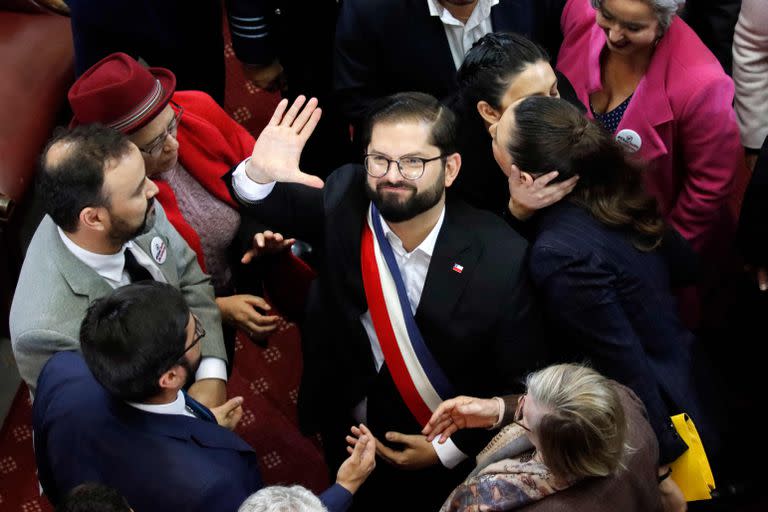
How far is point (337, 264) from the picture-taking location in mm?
2383

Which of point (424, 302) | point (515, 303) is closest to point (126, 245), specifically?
point (424, 302)

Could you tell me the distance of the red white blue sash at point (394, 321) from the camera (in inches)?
91.0

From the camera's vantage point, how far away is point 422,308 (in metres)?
2.29

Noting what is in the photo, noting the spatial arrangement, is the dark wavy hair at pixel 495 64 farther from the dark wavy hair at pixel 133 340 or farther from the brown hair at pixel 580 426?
the dark wavy hair at pixel 133 340

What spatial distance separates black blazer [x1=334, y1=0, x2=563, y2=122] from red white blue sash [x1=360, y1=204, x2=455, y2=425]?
773 mm

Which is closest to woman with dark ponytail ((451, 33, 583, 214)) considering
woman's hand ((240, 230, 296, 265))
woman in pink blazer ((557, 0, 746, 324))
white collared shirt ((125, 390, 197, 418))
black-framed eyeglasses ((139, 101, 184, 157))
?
woman in pink blazer ((557, 0, 746, 324))

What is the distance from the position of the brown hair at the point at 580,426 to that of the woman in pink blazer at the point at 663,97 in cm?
109

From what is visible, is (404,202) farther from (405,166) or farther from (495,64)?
(495,64)

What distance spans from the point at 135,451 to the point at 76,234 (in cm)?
60

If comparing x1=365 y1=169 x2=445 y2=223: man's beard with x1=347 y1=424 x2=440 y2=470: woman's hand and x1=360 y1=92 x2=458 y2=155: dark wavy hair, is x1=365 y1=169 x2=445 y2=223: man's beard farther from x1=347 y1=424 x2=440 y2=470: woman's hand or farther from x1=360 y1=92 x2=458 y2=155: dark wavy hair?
x1=347 y1=424 x2=440 y2=470: woman's hand

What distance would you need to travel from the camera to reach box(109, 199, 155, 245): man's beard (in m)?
2.30

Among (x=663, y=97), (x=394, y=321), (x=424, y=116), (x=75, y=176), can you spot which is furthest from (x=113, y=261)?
(x=663, y=97)

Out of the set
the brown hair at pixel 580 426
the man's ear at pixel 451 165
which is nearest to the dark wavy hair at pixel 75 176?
the man's ear at pixel 451 165

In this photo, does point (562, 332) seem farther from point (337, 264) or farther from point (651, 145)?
point (651, 145)
